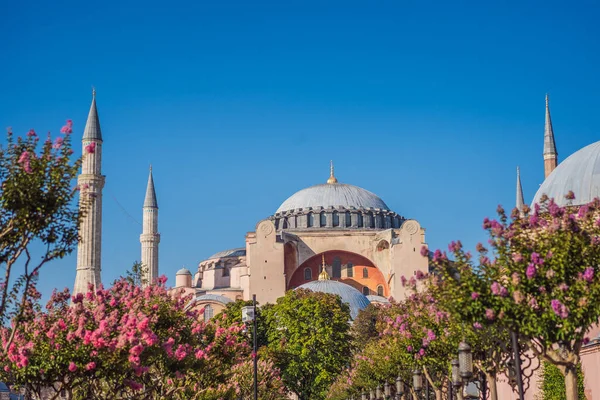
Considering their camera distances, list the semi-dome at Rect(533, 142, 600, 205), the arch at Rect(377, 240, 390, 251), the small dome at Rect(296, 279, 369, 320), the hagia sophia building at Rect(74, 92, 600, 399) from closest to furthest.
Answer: the semi-dome at Rect(533, 142, 600, 205), the small dome at Rect(296, 279, 369, 320), the hagia sophia building at Rect(74, 92, 600, 399), the arch at Rect(377, 240, 390, 251)

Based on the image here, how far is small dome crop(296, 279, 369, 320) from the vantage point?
67.1 m

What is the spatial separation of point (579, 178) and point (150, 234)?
48.4m

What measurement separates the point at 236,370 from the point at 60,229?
Answer: 23335mm

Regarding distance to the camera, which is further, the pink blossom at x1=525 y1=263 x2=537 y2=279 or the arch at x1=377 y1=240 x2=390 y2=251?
the arch at x1=377 y1=240 x2=390 y2=251

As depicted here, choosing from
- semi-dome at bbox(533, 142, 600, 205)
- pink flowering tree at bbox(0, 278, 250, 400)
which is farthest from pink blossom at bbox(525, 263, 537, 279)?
semi-dome at bbox(533, 142, 600, 205)

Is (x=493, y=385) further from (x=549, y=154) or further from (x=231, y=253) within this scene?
(x=231, y=253)

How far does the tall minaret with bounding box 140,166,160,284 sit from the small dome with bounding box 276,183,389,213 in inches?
476

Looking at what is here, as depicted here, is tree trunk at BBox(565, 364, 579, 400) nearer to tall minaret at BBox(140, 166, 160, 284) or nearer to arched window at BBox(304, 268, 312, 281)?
tall minaret at BBox(140, 166, 160, 284)

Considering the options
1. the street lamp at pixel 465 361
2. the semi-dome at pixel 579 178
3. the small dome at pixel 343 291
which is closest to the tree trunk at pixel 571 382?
the street lamp at pixel 465 361

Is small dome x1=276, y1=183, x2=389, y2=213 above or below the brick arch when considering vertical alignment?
above

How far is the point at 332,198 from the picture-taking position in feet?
275

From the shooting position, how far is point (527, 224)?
1319 centimetres

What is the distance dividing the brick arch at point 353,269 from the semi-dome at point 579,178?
4260 cm

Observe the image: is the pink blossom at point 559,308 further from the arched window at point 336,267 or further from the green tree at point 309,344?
the arched window at point 336,267
